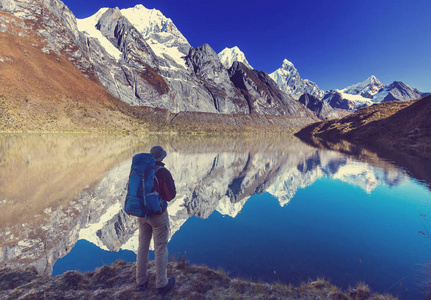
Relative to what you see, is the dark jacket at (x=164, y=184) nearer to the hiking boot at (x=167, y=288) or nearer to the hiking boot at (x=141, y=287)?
the hiking boot at (x=167, y=288)

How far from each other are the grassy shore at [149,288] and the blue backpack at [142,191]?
209cm

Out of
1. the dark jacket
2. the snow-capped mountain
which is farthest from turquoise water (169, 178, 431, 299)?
the dark jacket

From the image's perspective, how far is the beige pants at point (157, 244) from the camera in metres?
4.98

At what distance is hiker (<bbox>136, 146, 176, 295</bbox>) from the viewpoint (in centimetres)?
495

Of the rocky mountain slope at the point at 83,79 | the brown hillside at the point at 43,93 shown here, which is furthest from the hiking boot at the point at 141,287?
the rocky mountain slope at the point at 83,79

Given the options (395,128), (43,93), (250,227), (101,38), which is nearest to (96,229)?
(250,227)

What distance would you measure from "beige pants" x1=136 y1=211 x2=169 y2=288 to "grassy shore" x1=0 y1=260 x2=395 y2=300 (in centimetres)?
34

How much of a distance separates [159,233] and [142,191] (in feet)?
3.81

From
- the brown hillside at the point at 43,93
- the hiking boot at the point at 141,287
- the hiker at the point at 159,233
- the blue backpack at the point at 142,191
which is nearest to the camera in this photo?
the blue backpack at the point at 142,191

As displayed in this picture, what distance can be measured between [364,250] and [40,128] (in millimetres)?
96961

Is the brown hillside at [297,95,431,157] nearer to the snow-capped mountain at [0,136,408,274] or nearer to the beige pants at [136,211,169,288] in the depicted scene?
the snow-capped mountain at [0,136,408,274]

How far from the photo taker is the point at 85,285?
5.31 m

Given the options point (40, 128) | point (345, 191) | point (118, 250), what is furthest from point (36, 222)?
point (40, 128)

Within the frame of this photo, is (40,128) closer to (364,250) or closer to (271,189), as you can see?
(271,189)
